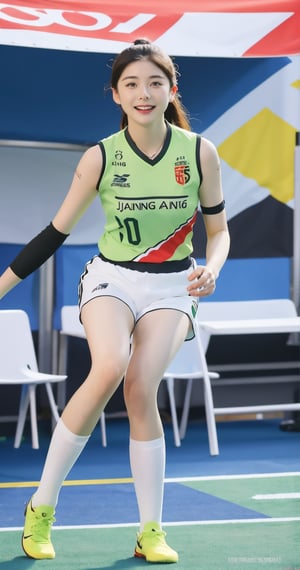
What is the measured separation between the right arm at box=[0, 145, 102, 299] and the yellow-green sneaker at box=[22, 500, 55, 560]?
0.83 metres

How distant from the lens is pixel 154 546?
4.52m

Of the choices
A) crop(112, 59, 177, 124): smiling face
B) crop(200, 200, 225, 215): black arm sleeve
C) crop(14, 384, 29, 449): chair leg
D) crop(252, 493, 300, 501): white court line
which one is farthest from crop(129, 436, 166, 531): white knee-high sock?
crop(14, 384, 29, 449): chair leg

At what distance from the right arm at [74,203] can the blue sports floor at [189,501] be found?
3.58ft

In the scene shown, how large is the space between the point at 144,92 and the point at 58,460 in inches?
56.1

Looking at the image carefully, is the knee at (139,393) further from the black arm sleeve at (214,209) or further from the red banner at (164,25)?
the red banner at (164,25)

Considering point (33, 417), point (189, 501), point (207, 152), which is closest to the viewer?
point (207, 152)

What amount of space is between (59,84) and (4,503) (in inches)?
140

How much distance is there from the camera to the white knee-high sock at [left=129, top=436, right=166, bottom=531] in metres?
4.54

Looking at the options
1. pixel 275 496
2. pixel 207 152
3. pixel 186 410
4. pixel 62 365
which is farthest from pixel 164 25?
pixel 207 152

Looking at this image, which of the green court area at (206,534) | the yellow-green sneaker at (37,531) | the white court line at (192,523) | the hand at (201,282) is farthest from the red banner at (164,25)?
the yellow-green sneaker at (37,531)

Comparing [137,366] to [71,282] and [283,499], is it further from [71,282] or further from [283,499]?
[71,282]

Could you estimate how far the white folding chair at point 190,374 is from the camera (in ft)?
25.8

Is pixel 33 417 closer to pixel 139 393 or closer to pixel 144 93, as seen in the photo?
pixel 139 393

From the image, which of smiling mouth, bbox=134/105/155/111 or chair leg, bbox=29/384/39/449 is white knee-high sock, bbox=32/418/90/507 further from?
chair leg, bbox=29/384/39/449
